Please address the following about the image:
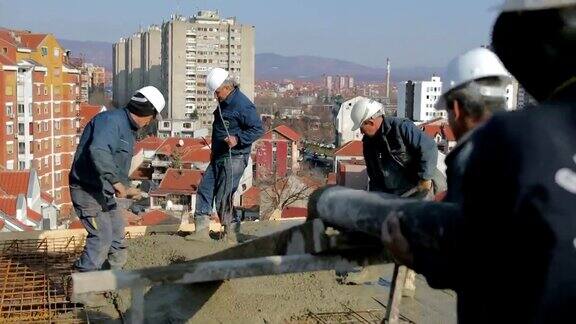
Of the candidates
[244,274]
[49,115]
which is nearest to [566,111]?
[244,274]

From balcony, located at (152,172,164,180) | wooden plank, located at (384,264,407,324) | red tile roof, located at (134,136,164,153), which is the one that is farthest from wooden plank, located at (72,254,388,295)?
red tile roof, located at (134,136,164,153)

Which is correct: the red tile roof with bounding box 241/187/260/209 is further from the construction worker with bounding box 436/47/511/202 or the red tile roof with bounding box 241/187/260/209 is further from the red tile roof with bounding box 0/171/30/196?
the construction worker with bounding box 436/47/511/202

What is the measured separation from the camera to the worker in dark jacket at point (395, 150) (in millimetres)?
5398

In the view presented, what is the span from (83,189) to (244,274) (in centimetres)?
268

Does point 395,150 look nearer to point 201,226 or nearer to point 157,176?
point 201,226

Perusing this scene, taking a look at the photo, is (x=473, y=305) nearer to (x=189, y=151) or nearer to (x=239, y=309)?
(x=239, y=309)

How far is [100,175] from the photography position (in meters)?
5.18

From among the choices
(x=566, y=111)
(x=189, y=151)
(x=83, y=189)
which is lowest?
(x=189, y=151)

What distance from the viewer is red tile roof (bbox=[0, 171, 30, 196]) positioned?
32281 mm

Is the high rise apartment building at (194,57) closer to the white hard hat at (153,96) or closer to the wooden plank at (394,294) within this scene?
the white hard hat at (153,96)

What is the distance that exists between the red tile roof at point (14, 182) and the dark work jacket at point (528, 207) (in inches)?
1292

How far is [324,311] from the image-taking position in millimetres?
4996

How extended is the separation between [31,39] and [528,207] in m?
57.7

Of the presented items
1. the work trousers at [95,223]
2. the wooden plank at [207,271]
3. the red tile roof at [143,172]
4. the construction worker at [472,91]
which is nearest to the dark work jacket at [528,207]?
the construction worker at [472,91]
